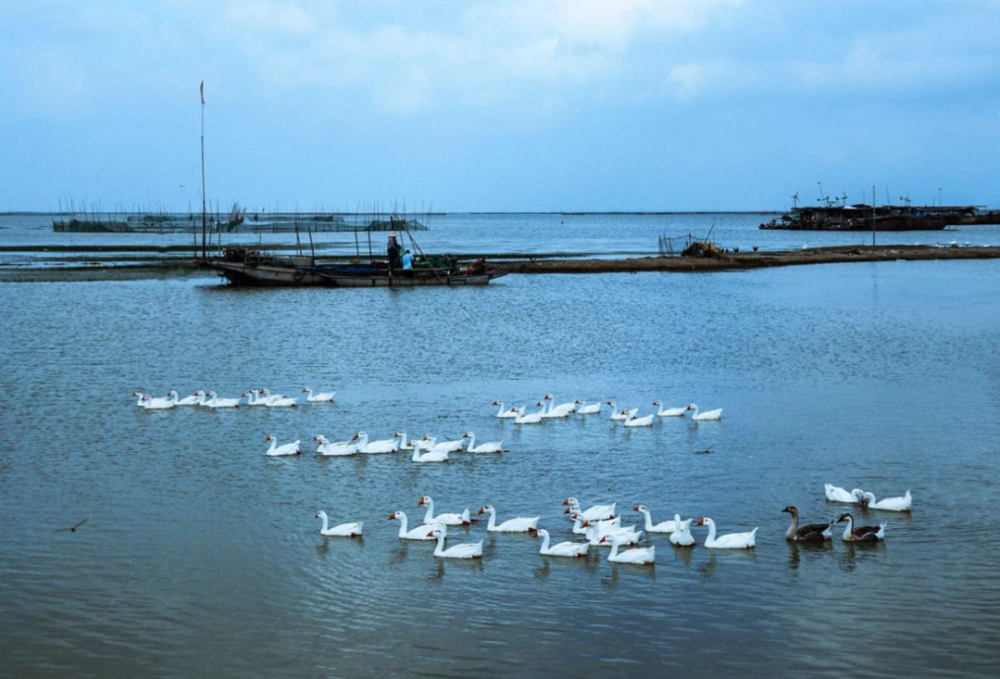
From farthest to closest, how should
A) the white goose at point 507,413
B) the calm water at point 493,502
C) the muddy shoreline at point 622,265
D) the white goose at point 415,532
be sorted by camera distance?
the muddy shoreline at point 622,265
the white goose at point 507,413
the white goose at point 415,532
the calm water at point 493,502

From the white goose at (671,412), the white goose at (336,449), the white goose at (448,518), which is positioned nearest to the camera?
the white goose at (448,518)

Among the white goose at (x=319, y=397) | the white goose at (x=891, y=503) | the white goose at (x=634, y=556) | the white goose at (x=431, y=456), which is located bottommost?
the white goose at (x=634, y=556)

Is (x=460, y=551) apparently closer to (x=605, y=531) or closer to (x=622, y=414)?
(x=605, y=531)

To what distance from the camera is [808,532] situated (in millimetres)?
14562

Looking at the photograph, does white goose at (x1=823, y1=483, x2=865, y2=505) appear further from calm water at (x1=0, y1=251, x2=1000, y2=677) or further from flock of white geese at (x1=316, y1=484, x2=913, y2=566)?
calm water at (x1=0, y1=251, x2=1000, y2=677)

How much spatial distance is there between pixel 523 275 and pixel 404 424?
1731 inches

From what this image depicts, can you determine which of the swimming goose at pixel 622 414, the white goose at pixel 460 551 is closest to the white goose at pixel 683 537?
the white goose at pixel 460 551

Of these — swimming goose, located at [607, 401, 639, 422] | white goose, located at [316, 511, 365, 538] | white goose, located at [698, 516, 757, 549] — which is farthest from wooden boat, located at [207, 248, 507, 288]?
white goose, located at [698, 516, 757, 549]

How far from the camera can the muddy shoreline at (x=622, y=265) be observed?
2467 inches

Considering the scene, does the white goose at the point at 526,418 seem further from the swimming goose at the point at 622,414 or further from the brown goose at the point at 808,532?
the brown goose at the point at 808,532

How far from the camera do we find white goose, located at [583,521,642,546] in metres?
14.3

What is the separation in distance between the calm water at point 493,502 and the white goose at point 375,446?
34cm

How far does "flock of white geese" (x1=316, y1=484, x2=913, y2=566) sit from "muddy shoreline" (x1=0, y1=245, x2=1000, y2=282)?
49.4 m

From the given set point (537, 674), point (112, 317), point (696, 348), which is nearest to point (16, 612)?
point (537, 674)
